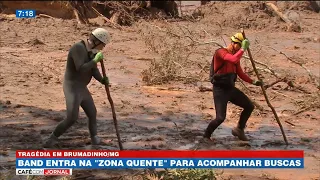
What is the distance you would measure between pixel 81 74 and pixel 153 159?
4.67 ft

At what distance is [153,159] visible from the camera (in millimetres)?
7754

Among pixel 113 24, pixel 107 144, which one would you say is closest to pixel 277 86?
pixel 107 144

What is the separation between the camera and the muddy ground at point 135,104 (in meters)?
8.88

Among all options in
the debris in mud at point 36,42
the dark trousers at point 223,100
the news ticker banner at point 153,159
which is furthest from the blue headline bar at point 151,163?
the debris in mud at point 36,42

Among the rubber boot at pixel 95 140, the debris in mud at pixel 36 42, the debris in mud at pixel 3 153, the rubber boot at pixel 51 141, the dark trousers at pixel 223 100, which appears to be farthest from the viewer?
the debris in mud at pixel 36 42

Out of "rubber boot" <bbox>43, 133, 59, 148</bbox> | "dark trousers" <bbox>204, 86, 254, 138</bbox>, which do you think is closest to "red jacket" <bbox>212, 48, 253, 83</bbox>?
"dark trousers" <bbox>204, 86, 254, 138</bbox>

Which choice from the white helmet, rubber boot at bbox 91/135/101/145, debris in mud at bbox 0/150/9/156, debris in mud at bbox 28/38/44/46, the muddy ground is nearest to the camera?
the white helmet

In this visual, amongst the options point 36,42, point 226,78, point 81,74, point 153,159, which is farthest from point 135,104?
point 36,42

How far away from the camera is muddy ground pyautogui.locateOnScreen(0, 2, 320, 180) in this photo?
350 inches

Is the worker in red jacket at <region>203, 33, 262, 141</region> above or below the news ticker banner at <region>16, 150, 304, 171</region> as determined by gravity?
above

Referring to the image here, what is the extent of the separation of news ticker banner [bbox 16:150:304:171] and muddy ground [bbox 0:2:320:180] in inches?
7.8

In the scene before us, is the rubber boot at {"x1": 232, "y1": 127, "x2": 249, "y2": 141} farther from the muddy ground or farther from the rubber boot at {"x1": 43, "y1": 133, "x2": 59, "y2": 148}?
the rubber boot at {"x1": 43, "y1": 133, "x2": 59, "y2": 148}

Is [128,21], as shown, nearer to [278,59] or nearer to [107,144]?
[278,59]

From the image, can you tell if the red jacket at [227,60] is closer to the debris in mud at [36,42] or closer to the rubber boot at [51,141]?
the rubber boot at [51,141]
